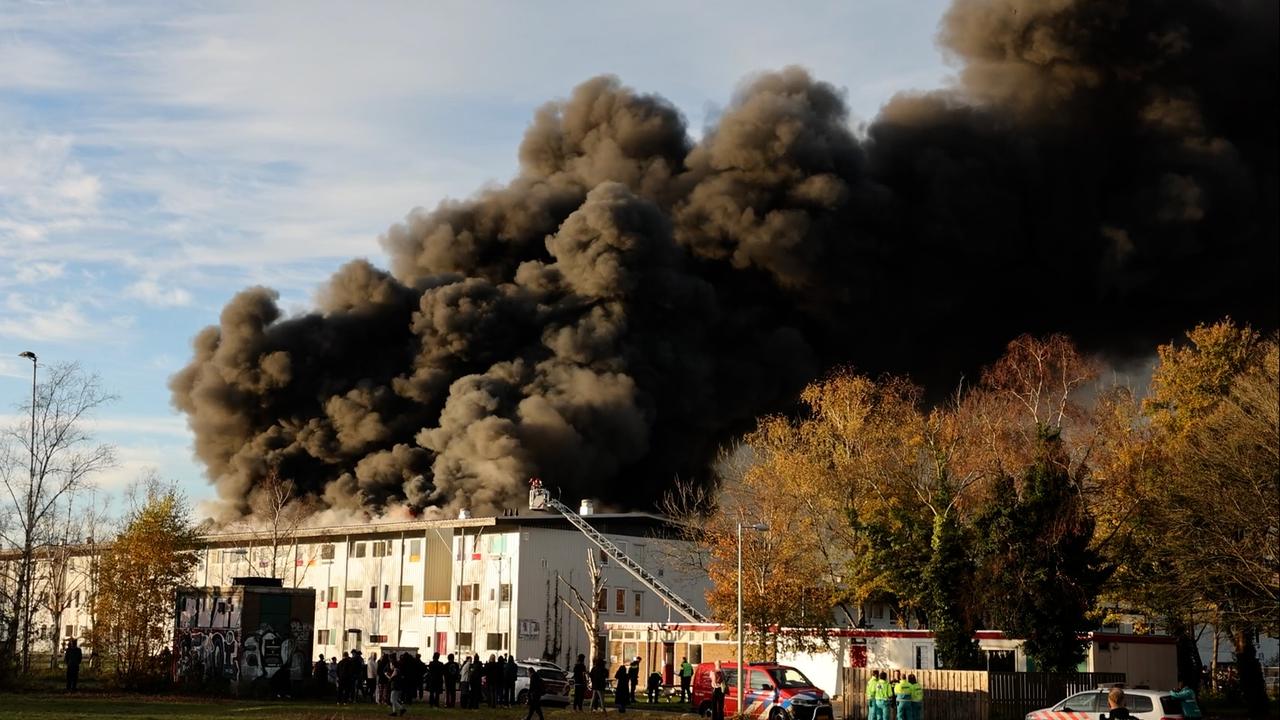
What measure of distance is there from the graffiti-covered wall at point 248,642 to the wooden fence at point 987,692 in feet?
49.9

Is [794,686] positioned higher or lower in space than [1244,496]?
lower

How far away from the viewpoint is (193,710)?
29609 millimetres

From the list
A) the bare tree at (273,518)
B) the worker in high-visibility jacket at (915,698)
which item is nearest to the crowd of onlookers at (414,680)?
the worker in high-visibility jacket at (915,698)

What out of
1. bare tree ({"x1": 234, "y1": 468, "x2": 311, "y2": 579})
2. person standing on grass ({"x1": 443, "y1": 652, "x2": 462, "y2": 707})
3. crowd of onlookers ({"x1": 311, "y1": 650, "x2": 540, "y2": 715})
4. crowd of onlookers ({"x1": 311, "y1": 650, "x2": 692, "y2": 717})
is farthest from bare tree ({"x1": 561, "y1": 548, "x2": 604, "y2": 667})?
bare tree ({"x1": 234, "y1": 468, "x2": 311, "y2": 579})

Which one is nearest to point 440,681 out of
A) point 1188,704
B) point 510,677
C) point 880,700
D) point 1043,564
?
point 510,677

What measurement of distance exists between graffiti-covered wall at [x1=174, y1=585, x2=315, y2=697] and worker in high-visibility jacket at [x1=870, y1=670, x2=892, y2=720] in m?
16.4

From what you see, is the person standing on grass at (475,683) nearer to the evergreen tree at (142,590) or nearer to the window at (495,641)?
the evergreen tree at (142,590)

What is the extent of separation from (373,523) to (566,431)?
32.4 feet

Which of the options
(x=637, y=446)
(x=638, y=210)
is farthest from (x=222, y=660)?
(x=638, y=210)

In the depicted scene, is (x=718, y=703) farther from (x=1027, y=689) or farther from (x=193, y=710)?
(x=193, y=710)

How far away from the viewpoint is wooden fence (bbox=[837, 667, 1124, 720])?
32.8m

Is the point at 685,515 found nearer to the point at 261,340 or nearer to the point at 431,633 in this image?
the point at 431,633

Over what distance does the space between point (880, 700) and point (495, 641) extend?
3039cm

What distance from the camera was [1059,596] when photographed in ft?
114
